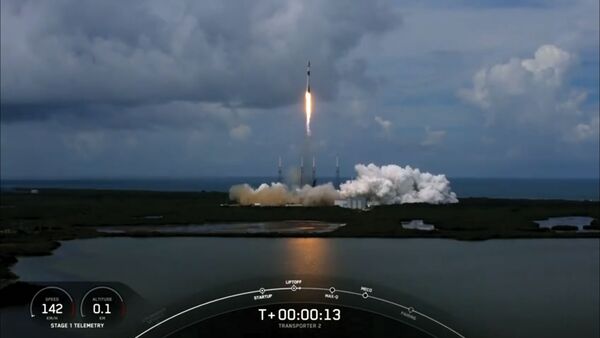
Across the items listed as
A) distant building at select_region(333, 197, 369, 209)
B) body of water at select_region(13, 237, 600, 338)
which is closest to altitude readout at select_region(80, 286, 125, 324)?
body of water at select_region(13, 237, 600, 338)

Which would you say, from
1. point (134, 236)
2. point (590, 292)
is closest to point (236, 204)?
point (134, 236)

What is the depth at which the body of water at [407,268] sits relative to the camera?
2838 cm

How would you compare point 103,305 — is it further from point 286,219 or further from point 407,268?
point 286,219

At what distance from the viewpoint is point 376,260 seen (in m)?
44.3

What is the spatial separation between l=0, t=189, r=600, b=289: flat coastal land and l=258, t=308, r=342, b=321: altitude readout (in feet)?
125

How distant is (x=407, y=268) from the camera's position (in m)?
41.0

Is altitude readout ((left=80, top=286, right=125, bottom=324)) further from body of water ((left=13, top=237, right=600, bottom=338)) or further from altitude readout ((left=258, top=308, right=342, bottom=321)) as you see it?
body of water ((left=13, top=237, right=600, bottom=338))

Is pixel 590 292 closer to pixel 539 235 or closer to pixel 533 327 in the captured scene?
pixel 533 327

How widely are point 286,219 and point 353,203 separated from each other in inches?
541

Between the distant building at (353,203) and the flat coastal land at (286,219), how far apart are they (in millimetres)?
2221

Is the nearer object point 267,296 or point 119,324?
point 267,296

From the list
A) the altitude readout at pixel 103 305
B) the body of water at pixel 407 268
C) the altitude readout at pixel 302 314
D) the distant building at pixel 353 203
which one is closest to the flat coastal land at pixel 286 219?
the distant building at pixel 353 203

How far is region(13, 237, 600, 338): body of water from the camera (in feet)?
93.1

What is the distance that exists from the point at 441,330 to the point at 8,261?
130 feet
